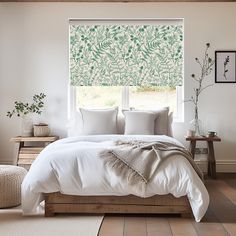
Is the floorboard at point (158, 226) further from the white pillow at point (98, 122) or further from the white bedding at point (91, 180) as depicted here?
the white pillow at point (98, 122)

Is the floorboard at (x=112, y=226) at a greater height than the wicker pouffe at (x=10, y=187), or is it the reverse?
the wicker pouffe at (x=10, y=187)

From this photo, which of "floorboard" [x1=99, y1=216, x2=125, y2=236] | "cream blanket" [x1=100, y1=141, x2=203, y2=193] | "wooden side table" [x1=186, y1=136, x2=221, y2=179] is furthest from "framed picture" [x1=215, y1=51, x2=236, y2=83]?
"floorboard" [x1=99, y1=216, x2=125, y2=236]

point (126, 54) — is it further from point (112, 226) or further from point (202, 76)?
point (112, 226)

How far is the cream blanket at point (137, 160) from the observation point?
387 centimetres

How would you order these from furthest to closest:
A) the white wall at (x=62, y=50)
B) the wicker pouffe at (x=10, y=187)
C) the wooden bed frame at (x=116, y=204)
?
the white wall at (x=62, y=50), the wicker pouffe at (x=10, y=187), the wooden bed frame at (x=116, y=204)

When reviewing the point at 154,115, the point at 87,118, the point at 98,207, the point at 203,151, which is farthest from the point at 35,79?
the point at 98,207

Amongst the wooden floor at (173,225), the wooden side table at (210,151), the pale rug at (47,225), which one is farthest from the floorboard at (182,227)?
the wooden side table at (210,151)

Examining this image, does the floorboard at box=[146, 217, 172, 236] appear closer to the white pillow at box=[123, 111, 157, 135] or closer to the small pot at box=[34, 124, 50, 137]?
the white pillow at box=[123, 111, 157, 135]

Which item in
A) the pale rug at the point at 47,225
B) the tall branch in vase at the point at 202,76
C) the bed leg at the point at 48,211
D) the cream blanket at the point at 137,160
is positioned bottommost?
the pale rug at the point at 47,225

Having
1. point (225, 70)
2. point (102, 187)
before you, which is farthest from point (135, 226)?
point (225, 70)

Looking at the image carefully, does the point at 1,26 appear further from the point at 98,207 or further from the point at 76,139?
the point at 98,207

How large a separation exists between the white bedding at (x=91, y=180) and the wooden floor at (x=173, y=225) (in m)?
0.16

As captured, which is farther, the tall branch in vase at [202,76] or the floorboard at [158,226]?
the tall branch in vase at [202,76]

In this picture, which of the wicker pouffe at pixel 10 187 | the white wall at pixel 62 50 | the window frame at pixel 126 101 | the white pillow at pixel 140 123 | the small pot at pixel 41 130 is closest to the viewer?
the wicker pouffe at pixel 10 187
